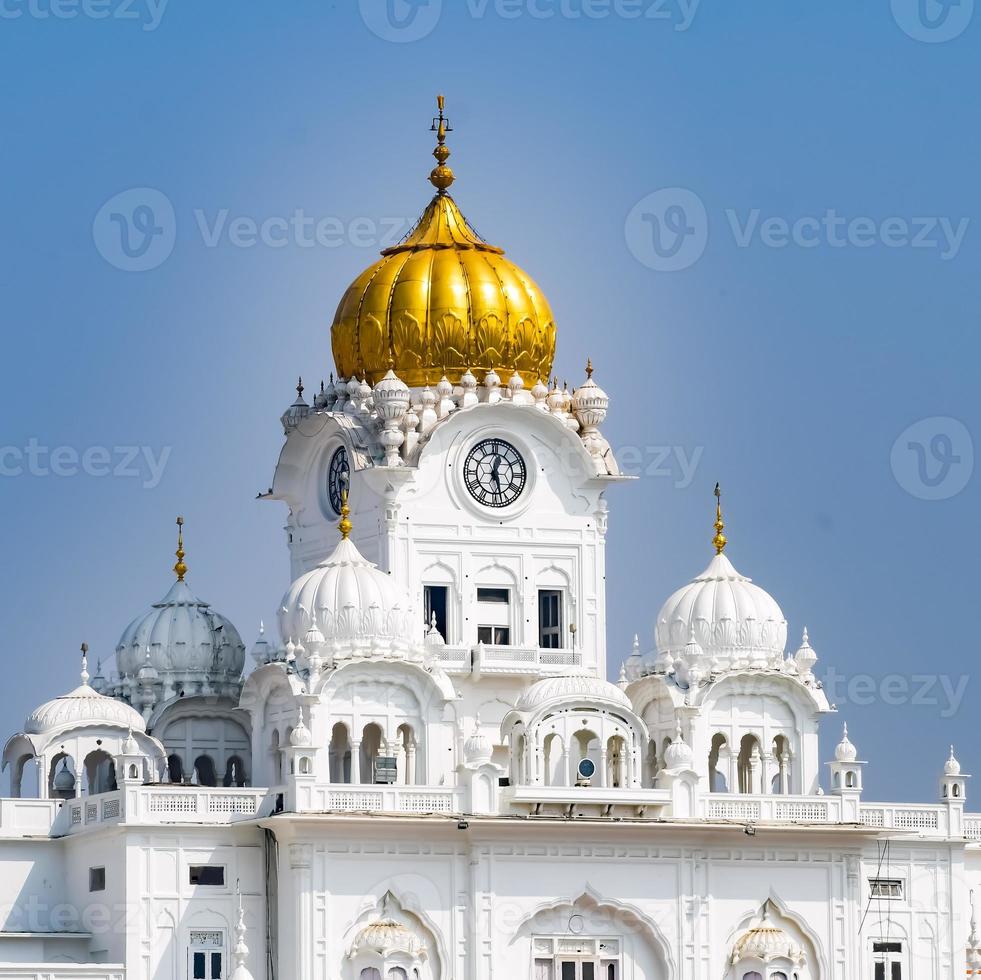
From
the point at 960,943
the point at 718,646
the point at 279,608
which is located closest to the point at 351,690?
the point at 279,608

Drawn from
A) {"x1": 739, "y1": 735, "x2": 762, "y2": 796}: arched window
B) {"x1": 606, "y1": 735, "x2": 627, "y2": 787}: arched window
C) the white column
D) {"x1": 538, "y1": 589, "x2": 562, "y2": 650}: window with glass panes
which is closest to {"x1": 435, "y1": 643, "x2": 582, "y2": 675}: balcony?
{"x1": 538, "y1": 589, "x2": 562, "y2": 650}: window with glass panes

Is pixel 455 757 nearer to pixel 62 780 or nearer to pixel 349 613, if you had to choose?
pixel 349 613

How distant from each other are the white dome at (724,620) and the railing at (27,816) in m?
14.0

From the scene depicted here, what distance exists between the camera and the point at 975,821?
92500 millimetres

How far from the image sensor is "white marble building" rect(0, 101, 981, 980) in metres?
84.4

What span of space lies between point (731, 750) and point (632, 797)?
13.3ft

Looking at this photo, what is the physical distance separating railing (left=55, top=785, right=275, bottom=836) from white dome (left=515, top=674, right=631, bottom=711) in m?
5.94

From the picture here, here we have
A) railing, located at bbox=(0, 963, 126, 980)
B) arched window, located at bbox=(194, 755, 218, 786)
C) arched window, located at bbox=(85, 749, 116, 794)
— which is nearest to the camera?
railing, located at bbox=(0, 963, 126, 980)

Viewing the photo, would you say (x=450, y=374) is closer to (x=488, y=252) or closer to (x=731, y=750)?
(x=488, y=252)

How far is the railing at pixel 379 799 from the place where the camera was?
3305 inches

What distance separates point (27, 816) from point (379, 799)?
346 inches

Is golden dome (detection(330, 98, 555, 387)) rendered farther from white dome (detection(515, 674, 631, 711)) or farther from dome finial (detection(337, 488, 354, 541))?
white dome (detection(515, 674, 631, 711))

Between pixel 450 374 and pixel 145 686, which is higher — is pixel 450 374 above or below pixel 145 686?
above

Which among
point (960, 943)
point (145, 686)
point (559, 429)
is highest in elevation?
point (559, 429)
